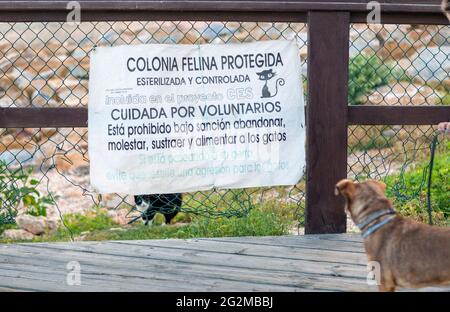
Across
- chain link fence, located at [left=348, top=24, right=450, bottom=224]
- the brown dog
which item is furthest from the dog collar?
chain link fence, located at [left=348, top=24, right=450, bottom=224]

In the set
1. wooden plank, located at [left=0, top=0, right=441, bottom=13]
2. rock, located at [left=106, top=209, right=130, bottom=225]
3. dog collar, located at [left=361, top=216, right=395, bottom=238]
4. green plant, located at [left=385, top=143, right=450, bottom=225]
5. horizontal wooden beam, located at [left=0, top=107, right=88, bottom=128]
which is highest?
wooden plank, located at [left=0, top=0, right=441, bottom=13]

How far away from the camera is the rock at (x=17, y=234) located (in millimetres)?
7504

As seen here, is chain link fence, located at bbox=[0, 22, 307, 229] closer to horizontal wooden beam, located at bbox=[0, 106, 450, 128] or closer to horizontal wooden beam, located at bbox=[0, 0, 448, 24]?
horizontal wooden beam, located at bbox=[0, 106, 450, 128]

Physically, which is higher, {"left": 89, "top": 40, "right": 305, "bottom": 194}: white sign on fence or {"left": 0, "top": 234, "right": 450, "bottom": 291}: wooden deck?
{"left": 89, "top": 40, "right": 305, "bottom": 194}: white sign on fence


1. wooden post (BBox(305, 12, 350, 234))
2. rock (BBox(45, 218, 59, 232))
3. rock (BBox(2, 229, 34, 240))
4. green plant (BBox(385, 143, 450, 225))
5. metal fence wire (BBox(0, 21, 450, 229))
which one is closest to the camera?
wooden post (BBox(305, 12, 350, 234))

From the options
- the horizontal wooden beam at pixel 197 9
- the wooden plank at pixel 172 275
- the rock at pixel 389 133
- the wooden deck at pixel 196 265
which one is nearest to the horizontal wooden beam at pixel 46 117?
the horizontal wooden beam at pixel 197 9

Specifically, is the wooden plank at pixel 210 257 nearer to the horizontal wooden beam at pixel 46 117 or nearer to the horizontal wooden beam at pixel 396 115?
the horizontal wooden beam at pixel 46 117

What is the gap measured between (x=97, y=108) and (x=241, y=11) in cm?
109

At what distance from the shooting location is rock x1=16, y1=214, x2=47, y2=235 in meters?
7.85

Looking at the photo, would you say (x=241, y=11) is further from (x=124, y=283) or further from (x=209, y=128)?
(x=124, y=283)

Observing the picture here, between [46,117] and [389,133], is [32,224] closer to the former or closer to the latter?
[46,117]

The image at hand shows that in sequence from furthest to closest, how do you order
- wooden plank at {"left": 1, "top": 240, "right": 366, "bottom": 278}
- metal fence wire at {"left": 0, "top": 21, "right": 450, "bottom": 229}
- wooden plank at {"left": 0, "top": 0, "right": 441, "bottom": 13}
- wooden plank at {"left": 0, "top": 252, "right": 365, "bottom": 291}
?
metal fence wire at {"left": 0, "top": 21, "right": 450, "bottom": 229}
wooden plank at {"left": 0, "top": 0, "right": 441, "bottom": 13}
wooden plank at {"left": 1, "top": 240, "right": 366, "bottom": 278}
wooden plank at {"left": 0, "top": 252, "right": 365, "bottom": 291}

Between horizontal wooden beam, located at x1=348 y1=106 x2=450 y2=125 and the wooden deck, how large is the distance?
754mm
